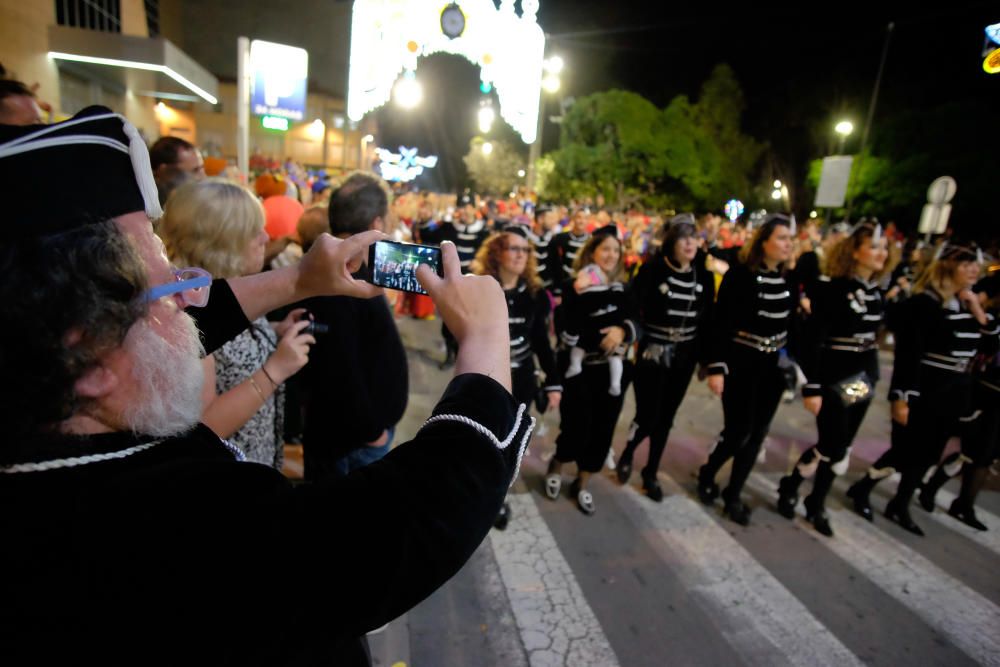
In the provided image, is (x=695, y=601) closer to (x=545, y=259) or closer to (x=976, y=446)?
(x=976, y=446)

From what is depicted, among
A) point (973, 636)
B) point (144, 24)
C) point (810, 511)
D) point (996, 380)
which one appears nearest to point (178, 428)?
point (973, 636)

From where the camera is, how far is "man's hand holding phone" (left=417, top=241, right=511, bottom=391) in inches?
42.8

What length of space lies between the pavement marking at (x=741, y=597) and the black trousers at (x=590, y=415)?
2.06 feet

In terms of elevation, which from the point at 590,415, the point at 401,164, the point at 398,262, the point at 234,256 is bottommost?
the point at 590,415

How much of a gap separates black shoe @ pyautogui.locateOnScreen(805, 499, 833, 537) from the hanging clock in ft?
28.5

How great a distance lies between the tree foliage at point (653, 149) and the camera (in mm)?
29312

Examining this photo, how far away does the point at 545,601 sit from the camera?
10.7 ft

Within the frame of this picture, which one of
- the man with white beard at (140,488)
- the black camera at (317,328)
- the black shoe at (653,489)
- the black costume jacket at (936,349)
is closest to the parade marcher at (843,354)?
the black costume jacket at (936,349)

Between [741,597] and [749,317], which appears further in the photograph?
[749,317]

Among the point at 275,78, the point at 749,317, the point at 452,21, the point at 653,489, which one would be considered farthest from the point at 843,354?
the point at 275,78

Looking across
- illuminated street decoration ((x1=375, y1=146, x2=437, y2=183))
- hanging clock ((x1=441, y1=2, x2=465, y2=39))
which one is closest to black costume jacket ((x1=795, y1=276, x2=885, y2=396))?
hanging clock ((x1=441, y1=2, x2=465, y2=39))

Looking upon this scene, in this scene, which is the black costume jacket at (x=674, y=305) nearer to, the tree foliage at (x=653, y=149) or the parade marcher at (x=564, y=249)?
the parade marcher at (x=564, y=249)

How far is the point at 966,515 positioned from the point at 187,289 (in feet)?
19.4

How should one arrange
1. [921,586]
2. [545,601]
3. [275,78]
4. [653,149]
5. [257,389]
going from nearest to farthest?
[257,389]
[545,601]
[921,586]
[275,78]
[653,149]
